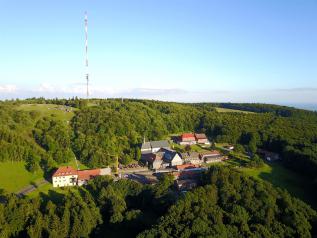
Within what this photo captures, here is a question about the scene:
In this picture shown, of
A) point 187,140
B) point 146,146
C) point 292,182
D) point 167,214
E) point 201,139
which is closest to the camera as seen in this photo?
point 167,214

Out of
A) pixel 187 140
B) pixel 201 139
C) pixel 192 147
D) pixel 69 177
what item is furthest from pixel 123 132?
pixel 69 177

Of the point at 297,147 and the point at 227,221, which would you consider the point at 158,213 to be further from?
the point at 297,147

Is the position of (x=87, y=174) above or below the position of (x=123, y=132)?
below

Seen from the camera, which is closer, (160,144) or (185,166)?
(185,166)

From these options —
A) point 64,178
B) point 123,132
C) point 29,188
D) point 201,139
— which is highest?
point 123,132

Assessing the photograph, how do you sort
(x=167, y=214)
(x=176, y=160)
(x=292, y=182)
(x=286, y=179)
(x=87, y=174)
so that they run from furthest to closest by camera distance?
(x=176, y=160) → (x=286, y=179) → (x=292, y=182) → (x=87, y=174) → (x=167, y=214)

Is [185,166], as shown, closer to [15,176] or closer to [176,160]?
[176,160]

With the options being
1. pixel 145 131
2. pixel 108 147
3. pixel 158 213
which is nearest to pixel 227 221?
pixel 158 213

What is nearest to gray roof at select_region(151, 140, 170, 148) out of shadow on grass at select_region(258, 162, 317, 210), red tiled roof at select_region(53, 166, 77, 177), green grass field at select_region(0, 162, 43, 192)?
shadow on grass at select_region(258, 162, 317, 210)
